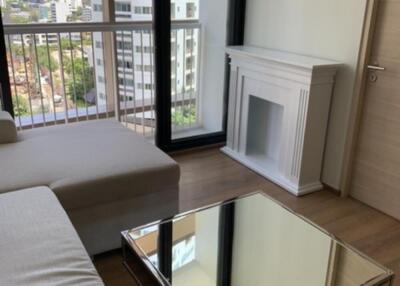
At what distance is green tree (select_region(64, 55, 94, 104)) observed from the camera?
3633mm

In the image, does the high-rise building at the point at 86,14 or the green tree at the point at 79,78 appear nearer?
the high-rise building at the point at 86,14

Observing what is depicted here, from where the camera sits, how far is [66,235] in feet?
4.52

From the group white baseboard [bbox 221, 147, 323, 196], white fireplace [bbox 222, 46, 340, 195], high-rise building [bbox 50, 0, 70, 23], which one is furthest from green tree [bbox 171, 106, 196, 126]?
high-rise building [bbox 50, 0, 70, 23]

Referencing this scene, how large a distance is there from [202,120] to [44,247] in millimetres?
2530

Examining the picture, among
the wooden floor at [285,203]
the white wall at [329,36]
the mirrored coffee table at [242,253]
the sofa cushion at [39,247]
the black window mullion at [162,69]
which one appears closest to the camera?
the sofa cushion at [39,247]

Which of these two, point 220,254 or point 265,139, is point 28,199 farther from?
point 265,139

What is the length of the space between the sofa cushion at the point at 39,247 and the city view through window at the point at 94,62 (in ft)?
6.78

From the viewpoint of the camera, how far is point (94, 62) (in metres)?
3.71

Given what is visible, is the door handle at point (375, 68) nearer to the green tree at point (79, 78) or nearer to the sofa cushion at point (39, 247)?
the sofa cushion at point (39, 247)

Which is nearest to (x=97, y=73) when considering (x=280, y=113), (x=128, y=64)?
(x=128, y=64)

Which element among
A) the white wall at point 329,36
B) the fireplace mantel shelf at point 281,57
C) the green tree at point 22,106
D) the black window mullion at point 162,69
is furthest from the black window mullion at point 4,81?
the white wall at point 329,36

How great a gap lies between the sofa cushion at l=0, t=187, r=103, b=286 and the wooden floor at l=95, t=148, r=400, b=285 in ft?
1.85

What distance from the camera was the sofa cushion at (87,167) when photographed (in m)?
1.80

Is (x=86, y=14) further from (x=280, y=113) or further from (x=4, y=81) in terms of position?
(x=280, y=113)
